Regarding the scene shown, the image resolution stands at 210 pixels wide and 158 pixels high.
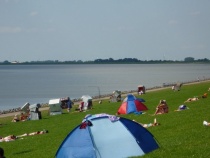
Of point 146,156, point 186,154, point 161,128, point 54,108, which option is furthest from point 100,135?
point 54,108

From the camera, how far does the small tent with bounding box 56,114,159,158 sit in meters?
14.3

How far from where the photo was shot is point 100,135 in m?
14.5

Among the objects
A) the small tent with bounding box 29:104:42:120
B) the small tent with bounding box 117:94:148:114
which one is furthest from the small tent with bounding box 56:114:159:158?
the small tent with bounding box 29:104:42:120

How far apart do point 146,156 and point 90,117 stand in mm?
2706

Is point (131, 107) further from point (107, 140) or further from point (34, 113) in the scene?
point (107, 140)

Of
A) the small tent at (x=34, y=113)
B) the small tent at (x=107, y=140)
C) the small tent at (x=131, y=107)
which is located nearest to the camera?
the small tent at (x=107, y=140)

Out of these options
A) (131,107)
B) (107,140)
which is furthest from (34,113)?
(107,140)

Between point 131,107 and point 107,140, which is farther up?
point 107,140

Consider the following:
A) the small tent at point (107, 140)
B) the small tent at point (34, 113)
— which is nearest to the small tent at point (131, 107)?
the small tent at point (34, 113)

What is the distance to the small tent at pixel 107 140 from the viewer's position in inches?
563

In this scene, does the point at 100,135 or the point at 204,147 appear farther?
the point at 100,135

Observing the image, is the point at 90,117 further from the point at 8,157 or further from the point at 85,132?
the point at 8,157

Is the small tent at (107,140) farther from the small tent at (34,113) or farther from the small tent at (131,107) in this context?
the small tent at (34,113)

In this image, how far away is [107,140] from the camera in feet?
47.4
